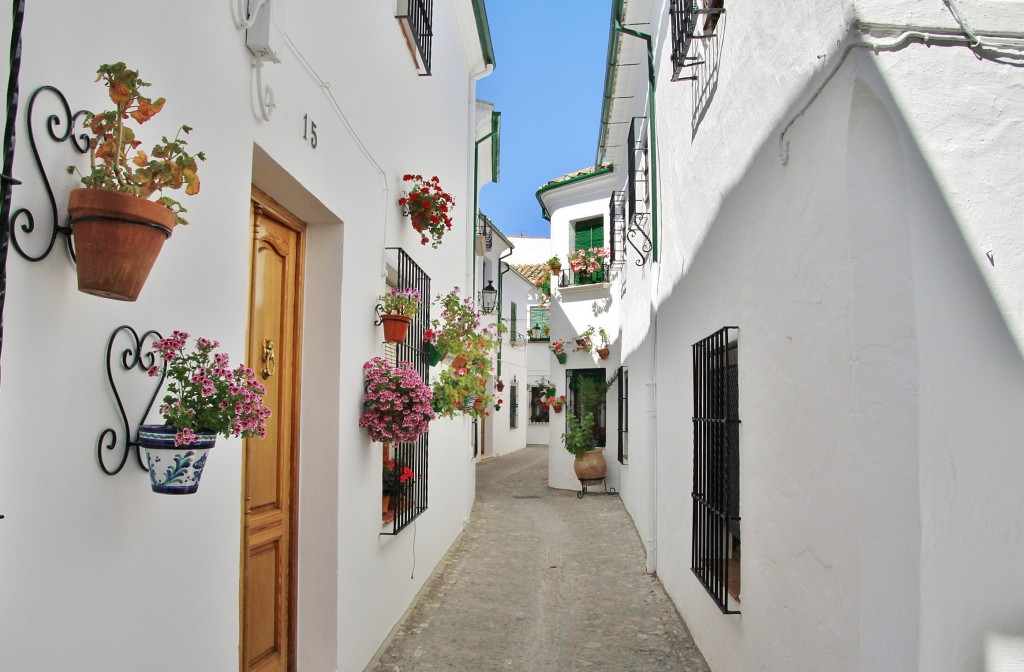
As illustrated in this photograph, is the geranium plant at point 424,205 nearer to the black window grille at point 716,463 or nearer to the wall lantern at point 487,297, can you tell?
the black window grille at point 716,463

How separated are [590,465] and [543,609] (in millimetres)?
6848

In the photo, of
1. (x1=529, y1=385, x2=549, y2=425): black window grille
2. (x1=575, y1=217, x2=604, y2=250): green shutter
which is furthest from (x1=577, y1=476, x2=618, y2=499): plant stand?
(x1=529, y1=385, x2=549, y2=425): black window grille

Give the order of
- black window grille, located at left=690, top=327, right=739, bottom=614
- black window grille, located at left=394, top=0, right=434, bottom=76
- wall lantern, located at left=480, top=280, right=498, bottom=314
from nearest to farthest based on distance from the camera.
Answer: black window grille, located at left=690, top=327, right=739, bottom=614, black window grille, located at left=394, top=0, right=434, bottom=76, wall lantern, located at left=480, top=280, right=498, bottom=314

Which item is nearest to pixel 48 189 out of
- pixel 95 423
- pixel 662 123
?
pixel 95 423

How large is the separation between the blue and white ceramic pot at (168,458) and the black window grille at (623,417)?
30.6 feet

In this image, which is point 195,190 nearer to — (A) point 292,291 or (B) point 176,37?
(B) point 176,37

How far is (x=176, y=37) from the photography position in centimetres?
233

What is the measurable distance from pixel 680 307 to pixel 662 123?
2.17m

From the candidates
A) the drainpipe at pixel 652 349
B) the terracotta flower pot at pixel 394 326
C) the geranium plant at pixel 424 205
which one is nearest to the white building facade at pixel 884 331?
the terracotta flower pot at pixel 394 326

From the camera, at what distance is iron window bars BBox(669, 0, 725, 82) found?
4.13 metres

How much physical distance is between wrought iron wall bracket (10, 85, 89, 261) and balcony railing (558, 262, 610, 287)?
11.9m

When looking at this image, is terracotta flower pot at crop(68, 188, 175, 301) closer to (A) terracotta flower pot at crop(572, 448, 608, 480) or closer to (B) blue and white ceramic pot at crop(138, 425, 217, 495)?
(B) blue and white ceramic pot at crop(138, 425, 217, 495)

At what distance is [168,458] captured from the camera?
1.99m

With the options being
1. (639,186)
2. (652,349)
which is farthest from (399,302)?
(639,186)
